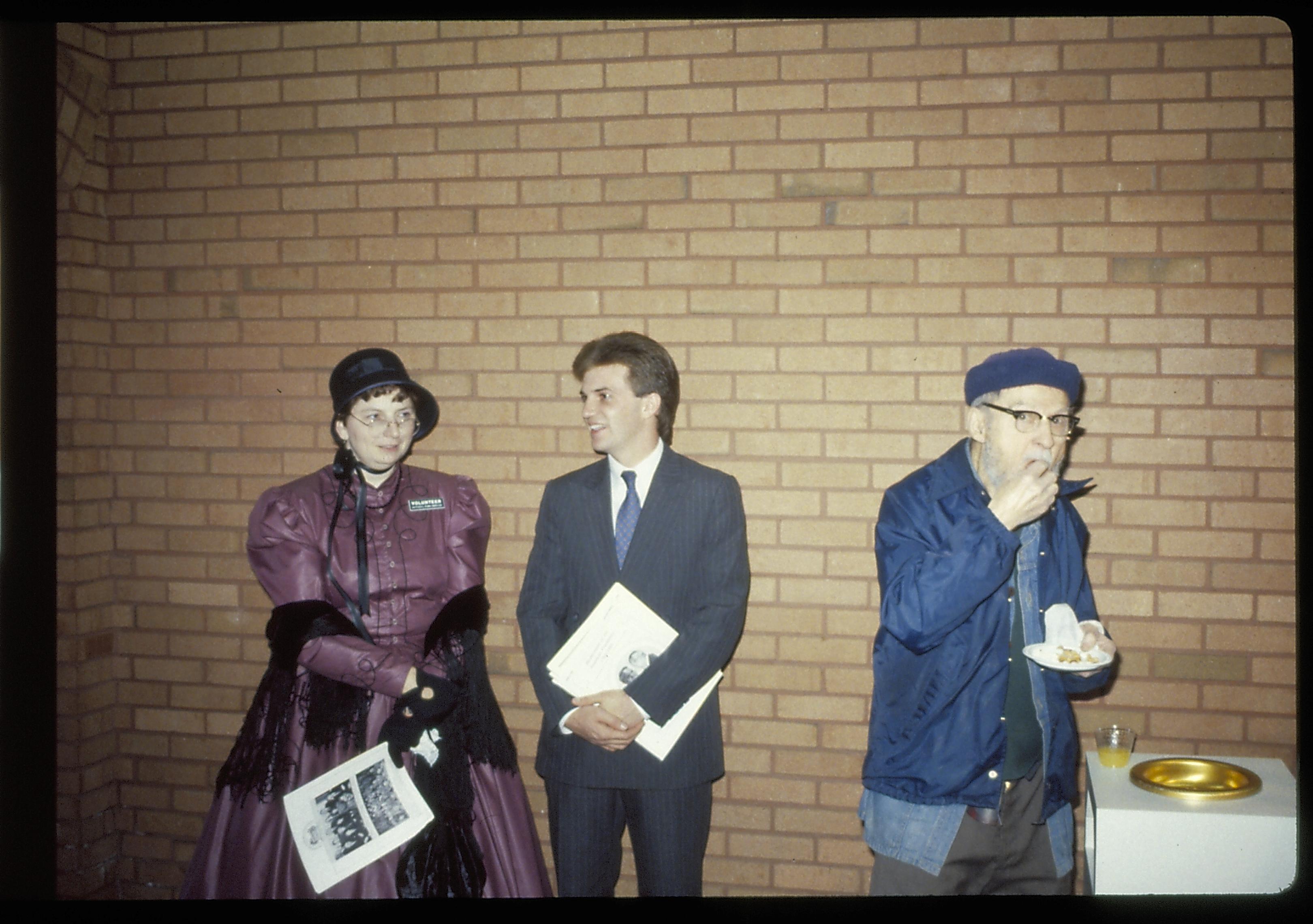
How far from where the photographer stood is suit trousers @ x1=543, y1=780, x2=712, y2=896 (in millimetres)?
2619

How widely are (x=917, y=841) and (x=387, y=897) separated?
1693 millimetres

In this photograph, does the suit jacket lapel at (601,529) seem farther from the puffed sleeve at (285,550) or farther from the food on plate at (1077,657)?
the food on plate at (1077,657)

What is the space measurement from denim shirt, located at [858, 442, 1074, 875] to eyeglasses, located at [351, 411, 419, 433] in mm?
1907

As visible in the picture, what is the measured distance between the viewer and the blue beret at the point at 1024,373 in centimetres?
238

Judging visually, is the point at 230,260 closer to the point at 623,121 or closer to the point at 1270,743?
the point at 623,121

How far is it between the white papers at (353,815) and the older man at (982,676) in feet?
4.90

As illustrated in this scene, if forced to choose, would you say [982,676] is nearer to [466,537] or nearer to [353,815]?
[466,537]

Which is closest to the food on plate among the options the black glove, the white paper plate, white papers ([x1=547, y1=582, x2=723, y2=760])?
the white paper plate

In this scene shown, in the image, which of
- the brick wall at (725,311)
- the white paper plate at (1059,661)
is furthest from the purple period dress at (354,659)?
the white paper plate at (1059,661)

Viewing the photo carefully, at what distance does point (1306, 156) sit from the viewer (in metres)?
2.77

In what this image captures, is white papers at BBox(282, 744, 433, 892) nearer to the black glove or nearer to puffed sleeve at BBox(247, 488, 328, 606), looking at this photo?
the black glove

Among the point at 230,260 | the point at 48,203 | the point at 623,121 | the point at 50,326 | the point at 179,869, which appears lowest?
the point at 179,869

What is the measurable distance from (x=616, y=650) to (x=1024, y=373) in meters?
1.53

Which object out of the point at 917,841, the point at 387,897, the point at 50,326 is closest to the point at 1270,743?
the point at 917,841
